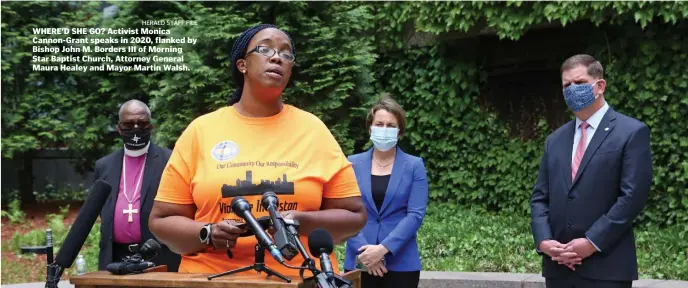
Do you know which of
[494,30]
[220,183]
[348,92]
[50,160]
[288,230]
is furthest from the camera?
[50,160]

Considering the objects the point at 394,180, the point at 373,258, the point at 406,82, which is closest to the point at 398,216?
the point at 394,180

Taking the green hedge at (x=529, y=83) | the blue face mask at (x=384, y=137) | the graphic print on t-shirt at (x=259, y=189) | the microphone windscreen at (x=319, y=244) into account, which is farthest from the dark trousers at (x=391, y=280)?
the green hedge at (x=529, y=83)

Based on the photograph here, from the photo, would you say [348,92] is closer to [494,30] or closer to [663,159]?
[494,30]

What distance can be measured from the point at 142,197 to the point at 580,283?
310 centimetres

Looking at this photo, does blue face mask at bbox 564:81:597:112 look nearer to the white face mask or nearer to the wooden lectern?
the wooden lectern

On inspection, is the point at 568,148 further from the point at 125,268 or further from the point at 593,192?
the point at 125,268

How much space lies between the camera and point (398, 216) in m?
5.57

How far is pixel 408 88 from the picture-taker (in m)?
13.2

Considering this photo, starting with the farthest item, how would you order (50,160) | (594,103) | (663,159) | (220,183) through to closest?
1. (50,160)
2. (663,159)
3. (594,103)
4. (220,183)

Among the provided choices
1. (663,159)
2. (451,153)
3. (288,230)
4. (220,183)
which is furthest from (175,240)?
(451,153)

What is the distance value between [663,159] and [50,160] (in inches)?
415

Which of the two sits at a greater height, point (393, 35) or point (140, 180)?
point (393, 35)

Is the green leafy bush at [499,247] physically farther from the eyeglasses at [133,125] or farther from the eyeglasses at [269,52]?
the eyeglasses at [269,52]

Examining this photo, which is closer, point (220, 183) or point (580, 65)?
point (220, 183)
